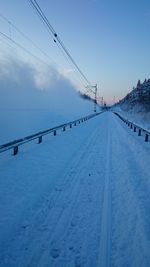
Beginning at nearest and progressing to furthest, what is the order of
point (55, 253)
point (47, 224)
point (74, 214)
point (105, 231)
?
point (55, 253), point (105, 231), point (47, 224), point (74, 214)

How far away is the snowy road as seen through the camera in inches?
163

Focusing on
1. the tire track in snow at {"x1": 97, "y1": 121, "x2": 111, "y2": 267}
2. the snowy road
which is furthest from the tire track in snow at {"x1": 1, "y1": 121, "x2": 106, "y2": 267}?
the tire track in snow at {"x1": 97, "y1": 121, "x2": 111, "y2": 267}

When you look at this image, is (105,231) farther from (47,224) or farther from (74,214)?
(47,224)

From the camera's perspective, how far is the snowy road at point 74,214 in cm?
413

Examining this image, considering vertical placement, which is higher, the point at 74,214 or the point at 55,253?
the point at 74,214

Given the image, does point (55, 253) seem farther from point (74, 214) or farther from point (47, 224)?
point (74, 214)

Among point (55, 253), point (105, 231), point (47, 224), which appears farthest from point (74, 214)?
point (55, 253)

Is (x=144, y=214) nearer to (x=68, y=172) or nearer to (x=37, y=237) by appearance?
(x=37, y=237)

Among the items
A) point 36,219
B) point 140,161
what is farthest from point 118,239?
point 140,161

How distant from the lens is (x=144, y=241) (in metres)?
4.53

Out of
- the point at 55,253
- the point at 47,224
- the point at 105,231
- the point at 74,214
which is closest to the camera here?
the point at 55,253

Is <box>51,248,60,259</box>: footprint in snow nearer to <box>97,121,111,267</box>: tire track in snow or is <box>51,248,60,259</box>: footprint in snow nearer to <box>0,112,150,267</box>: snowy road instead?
<box>0,112,150,267</box>: snowy road

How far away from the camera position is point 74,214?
18.0 feet

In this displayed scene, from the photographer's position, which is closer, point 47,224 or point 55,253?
point 55,253
